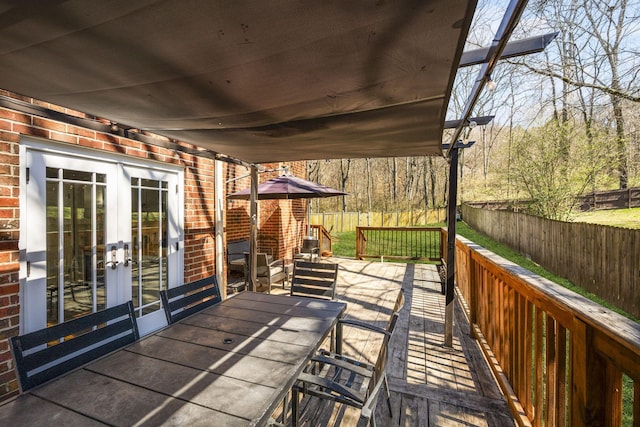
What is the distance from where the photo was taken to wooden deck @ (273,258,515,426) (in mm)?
2287

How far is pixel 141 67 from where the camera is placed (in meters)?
1.37

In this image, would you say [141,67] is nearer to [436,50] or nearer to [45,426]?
[436,50]

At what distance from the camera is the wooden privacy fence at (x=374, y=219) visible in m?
17.2

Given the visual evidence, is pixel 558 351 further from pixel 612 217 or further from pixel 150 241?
pixel 612 217

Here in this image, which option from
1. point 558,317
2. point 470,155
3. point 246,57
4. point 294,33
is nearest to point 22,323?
point 246,57

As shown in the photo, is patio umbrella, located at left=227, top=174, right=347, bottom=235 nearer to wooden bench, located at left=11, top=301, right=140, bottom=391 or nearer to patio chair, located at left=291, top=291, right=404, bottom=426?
patio chair, located at left=291, top=291, right=404, bottom=426

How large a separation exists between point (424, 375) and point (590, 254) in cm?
559

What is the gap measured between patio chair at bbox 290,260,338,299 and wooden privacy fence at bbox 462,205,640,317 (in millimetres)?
5032

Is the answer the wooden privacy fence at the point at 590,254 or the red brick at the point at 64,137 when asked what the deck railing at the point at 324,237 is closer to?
the wooden privacy fence at the point at 590,254

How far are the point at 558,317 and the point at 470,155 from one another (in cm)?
3000

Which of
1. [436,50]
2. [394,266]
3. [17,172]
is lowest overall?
[394,266]

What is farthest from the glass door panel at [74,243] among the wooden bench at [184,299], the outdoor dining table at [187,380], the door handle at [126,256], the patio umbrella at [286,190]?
the patio umbrella at [286,190]

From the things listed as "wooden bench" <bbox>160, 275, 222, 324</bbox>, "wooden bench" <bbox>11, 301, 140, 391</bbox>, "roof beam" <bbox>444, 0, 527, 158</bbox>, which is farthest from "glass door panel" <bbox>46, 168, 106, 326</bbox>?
"roof beam" <bbox>444, 0, 527, 158</bbox>

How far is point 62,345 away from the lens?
1.62 m
